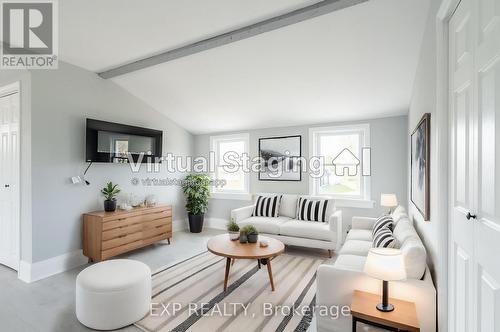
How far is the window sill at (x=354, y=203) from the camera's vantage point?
426 centimetres

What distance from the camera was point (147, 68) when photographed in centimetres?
359

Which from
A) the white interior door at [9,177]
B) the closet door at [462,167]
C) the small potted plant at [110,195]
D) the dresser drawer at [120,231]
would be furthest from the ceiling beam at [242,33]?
the dresser drawer at [120,231]

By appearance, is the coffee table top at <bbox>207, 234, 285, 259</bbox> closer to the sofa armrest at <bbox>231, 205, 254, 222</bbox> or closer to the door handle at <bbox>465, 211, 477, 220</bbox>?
the sofa armrest at <bbox>231, 205, 254, 222</bbox>

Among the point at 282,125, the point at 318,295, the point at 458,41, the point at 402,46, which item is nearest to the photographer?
the point at 458,41

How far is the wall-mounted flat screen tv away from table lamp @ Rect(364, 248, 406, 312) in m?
3.69

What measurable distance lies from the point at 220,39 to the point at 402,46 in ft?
6.21

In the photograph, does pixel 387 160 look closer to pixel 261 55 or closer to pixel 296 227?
pixel 296 227

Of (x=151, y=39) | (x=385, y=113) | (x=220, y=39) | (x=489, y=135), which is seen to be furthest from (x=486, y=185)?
(x=385, y=113)

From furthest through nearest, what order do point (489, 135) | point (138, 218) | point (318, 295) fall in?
1. point (138, 218)
2. point (318, 295)
3. point (489, 135)

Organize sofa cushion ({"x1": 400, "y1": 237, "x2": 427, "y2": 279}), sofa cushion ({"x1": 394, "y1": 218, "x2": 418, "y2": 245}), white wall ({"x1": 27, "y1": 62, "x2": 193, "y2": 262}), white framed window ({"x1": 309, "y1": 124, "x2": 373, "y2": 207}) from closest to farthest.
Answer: sofa cushion ({"x1": 400, "y1": 237, "x2": 427, "y2": 279})
sofa cushion ({"x1": 394, "y1": 218, "x2": 418, "y2": 245})
white wall ({"x1": 27, "y1": 62, "x2": 193, "y2": 262})
white framed window ({"x1": 309, "y1": 124, "x2": 373, "y2": 207})

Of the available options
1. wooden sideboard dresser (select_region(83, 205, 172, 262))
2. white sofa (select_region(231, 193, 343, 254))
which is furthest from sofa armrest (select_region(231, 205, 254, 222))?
wooden sideboard dresser (select_region(83, 205, 172, 262))

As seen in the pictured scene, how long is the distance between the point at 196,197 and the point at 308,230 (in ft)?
8.08

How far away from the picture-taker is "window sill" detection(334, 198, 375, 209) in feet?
14.0

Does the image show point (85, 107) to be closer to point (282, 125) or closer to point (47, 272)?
point (47, 272)
